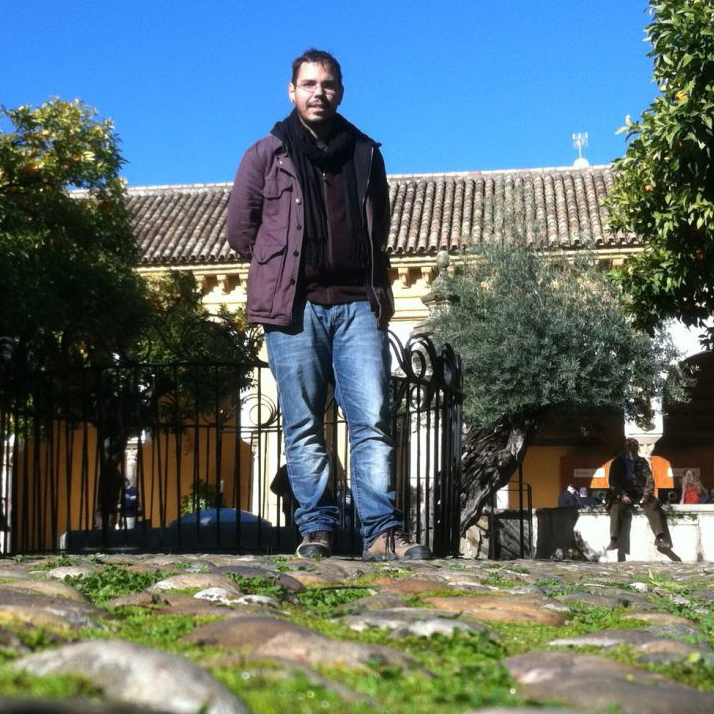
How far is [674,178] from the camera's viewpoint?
12773 mm

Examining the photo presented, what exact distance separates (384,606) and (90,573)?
1.12 m

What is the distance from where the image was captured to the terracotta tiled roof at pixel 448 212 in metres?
25.0

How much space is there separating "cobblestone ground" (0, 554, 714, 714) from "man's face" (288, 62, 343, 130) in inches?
71.8

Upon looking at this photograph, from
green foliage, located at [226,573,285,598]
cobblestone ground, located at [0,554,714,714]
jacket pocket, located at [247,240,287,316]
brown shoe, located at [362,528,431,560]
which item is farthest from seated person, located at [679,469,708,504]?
green foliage, located at [226,573,285,598]

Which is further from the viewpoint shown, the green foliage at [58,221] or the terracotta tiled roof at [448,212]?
the terracotta tiled roof at [448,212]

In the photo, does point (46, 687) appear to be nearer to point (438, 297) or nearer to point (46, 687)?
point (46, 687)

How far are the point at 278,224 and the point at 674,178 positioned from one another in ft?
28.3

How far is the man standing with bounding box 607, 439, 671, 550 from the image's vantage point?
50.2 feet

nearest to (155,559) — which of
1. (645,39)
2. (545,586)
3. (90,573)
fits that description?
(90,573)

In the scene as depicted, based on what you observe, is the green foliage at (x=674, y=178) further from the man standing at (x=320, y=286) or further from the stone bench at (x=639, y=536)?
the man standing at (x=320, y=286)

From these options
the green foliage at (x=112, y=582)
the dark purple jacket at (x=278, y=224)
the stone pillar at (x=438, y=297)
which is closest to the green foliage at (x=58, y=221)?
the stone pillar at (x=438, y=297)

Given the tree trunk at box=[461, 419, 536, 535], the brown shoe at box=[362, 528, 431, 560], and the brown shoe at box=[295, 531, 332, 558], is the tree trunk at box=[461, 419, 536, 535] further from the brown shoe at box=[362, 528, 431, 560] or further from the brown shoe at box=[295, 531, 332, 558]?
the brown shoe at box=[295, 531, 332, 558]

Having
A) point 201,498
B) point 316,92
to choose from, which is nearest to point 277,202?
point 316,92

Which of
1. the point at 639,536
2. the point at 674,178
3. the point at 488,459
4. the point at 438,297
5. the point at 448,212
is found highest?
the point at 448,212
